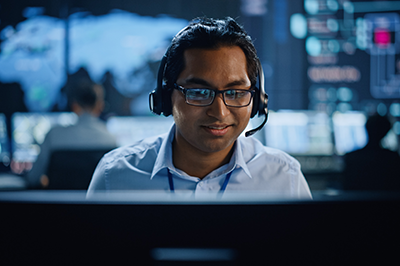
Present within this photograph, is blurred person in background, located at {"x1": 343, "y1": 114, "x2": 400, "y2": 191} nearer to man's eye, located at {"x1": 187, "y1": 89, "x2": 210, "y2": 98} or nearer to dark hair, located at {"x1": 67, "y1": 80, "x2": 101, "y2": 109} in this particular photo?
man's eye, located at {"x1": 187, "y1": 89, "x2": 210, "y2": 98}

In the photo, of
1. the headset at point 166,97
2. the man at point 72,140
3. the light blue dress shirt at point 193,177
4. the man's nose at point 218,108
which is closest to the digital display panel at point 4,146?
the man at point 72,140

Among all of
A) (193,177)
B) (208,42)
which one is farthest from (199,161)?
(208,42)

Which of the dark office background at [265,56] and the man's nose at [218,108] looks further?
the dark office background at [265,56]

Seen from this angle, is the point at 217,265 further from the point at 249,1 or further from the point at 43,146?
the point at 249,1

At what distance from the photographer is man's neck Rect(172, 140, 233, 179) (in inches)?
36.9

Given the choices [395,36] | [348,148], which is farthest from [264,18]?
Answer: [348,148]

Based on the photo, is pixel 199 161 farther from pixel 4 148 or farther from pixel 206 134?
pixel 4 148

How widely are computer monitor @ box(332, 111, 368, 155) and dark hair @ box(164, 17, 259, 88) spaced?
1.90m

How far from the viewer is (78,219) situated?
27cm

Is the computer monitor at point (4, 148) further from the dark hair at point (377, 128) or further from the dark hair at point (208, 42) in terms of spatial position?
the dark hair at point (377, 128)

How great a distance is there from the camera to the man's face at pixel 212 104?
831mm

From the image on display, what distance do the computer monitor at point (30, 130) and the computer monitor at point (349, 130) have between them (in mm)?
2236

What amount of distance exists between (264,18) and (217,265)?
2652 millimetres

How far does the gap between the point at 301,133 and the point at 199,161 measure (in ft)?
Result: 6.03
